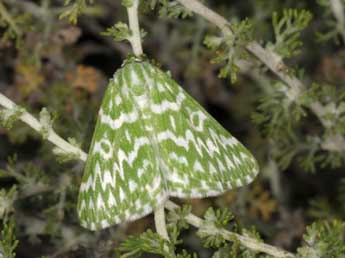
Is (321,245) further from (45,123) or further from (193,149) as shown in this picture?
(45,123)

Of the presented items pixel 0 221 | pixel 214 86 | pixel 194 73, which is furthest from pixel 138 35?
pixel 214 86

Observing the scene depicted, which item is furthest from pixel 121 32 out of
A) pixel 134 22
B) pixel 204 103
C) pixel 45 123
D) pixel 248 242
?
pixel 204 103

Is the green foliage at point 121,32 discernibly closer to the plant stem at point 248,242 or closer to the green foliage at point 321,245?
the plant stem at point 248,242

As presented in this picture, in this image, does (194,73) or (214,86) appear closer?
(194,73)

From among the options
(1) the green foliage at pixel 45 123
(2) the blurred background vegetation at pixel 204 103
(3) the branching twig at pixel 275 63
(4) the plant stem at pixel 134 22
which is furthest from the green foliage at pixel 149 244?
(3) the branching twig at pixel 275 63

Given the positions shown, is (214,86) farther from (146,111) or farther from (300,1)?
(146,111)
